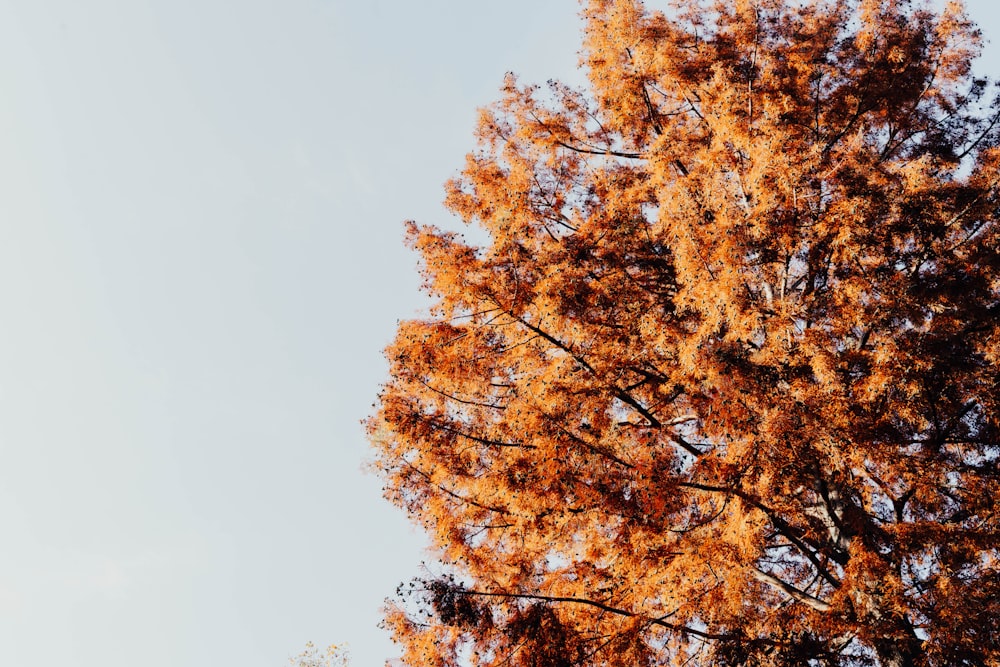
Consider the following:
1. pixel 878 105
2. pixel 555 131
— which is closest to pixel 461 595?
pixel 555 131

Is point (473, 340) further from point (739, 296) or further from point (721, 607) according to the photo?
point (721, 607)

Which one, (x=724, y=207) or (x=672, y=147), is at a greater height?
(x=672, y=147)

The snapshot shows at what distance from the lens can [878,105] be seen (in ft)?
30.0

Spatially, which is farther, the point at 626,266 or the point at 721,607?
the point at 626,266

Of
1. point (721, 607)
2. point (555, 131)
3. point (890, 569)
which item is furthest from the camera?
point (555, 131)

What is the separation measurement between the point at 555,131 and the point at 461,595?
21.6 feet

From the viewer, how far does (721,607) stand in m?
5.98

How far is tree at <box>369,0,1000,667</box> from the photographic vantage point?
5871 millimetres

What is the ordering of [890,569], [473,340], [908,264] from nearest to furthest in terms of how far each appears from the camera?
→ [890,569] → [908,264] → [473,340]

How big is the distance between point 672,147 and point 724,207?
201cm

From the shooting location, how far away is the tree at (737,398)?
5871 millimetres

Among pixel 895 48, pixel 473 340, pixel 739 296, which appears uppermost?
pixel 895 48

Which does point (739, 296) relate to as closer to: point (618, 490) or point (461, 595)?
point (618, 490)

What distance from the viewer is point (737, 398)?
6109mm
